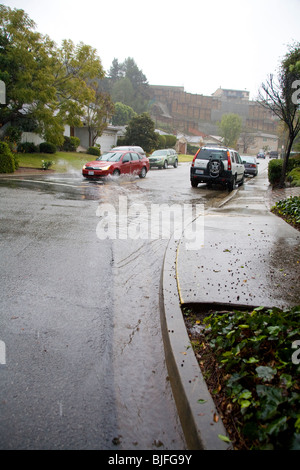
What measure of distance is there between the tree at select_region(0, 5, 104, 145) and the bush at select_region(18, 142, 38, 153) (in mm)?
3586

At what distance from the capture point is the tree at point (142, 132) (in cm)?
4141

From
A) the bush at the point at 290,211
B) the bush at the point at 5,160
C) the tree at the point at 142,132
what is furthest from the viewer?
the tree at the point at 142,132

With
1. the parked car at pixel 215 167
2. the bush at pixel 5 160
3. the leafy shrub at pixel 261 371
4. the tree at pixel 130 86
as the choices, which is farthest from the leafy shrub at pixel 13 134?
the tree at pixel 130 86

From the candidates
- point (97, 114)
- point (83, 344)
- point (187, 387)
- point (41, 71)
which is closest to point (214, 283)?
point (83, 344)

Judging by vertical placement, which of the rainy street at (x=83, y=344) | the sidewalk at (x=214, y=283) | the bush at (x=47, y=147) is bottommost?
the rainy street at (x=83, y=344)

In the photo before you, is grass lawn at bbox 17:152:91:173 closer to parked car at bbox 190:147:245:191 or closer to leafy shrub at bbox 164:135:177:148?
parked car at bbox 190:147:245:191

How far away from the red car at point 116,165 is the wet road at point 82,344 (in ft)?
34.8

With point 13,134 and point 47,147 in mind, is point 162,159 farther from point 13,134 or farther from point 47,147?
point 13,134

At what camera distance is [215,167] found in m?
15.7

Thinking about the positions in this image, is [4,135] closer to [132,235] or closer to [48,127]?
[48,127]

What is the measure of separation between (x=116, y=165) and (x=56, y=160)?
11.6 metres

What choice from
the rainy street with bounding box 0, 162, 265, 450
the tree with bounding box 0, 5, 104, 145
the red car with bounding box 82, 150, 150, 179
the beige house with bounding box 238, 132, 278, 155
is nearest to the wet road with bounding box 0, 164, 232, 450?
the rainy street with bounding box 0, 162, 265, 450

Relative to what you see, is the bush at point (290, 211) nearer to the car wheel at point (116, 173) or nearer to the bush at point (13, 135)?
the car wheel at point (116, 173)
